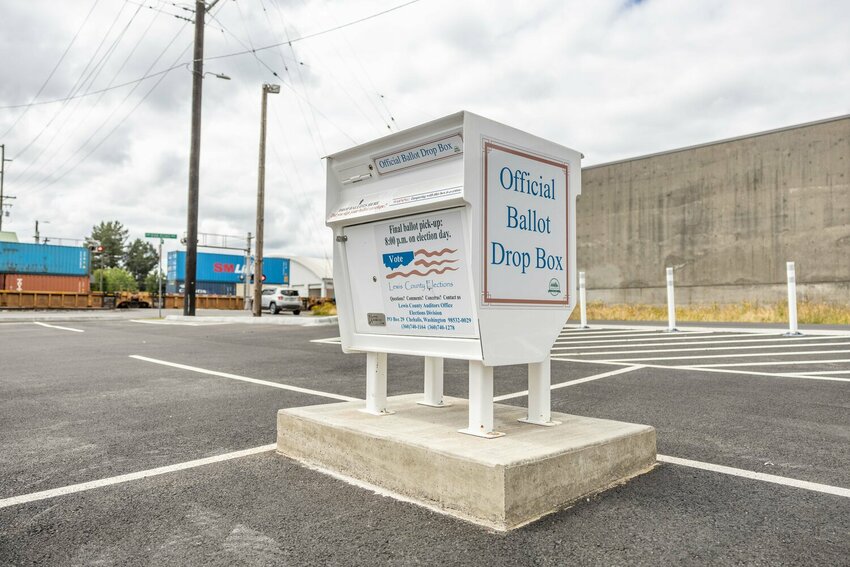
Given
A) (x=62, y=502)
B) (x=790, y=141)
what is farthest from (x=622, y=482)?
(x=790, y=141)

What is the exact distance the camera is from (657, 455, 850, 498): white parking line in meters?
2.77

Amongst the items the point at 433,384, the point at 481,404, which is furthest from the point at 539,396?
the point at 433,384

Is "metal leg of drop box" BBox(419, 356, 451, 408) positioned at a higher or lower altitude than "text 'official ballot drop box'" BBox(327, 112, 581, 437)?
lower

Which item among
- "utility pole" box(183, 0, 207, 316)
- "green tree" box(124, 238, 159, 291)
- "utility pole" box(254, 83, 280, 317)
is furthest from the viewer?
"green tree" box(124, 238, 159, 291)

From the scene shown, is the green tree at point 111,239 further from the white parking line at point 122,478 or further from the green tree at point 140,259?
the white parking line at point 122,478

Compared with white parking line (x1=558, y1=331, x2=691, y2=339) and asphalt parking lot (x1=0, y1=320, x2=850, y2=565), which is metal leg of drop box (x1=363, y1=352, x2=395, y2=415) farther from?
white parking line (x1=558, y1=331, x2=691, y2=339)

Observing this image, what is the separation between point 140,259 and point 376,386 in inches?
5324

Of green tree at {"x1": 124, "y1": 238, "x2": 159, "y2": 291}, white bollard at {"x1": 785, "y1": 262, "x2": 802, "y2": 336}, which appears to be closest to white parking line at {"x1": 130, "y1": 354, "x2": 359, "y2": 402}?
white bollard at {"x1": 785, "y1": 262, "x2": 802, "y2": 336}

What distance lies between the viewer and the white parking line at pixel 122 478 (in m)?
2.76

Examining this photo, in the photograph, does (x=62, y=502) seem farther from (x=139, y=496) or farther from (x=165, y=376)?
(x=165, y=376)

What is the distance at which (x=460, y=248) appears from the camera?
2.99 metres

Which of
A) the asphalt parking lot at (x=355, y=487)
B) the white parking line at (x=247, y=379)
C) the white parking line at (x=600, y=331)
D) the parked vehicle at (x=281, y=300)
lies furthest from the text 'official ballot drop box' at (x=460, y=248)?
the parked vehicle at (x=281, y=300)

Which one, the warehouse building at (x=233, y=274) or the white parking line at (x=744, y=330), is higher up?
the warehouse building at (x=233, y=274)

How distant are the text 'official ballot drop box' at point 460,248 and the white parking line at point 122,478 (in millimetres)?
860
